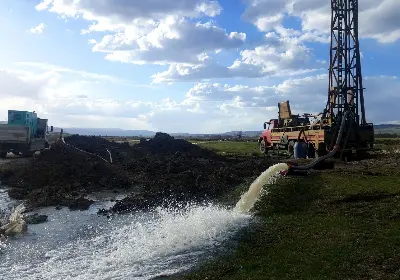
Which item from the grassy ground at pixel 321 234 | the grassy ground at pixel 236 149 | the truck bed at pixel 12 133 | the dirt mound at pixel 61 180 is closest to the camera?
the grassy ground at pixel 321 234

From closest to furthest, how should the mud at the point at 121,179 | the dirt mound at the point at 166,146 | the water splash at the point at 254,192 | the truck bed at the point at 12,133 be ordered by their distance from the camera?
the water splash at the point at 254,192, the mud at the point at 121,179, the truck bed at the point at 12,133, the dirt mound at the point at 166,146

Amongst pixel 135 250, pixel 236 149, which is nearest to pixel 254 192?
pixel 135 250

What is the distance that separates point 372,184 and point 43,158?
883 inches

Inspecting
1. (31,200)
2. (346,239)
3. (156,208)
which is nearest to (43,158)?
(31,200)

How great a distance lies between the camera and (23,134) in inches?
1447

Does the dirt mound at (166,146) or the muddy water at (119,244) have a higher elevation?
the dirt mound at (166,146)

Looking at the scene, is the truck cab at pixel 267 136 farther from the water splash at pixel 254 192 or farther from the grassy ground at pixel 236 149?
the water splash at pixel 254 192

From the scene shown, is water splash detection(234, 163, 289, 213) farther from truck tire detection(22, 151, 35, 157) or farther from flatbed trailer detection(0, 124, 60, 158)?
truck tire detection(22, 151, 35, 157)

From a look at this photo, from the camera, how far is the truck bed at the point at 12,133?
120 feet

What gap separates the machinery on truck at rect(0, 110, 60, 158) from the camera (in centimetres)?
3656

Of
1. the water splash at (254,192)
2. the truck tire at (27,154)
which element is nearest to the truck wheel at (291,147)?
the water splash at (254,192)

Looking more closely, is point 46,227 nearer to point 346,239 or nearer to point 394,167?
point 346,239

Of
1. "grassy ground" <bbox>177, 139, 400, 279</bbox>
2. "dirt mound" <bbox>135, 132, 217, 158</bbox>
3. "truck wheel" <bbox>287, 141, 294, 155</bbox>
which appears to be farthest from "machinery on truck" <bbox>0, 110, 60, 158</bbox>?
"grassy ground" <bbox>177, 139, 400, 279</bbox>

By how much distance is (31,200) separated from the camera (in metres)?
18.9
